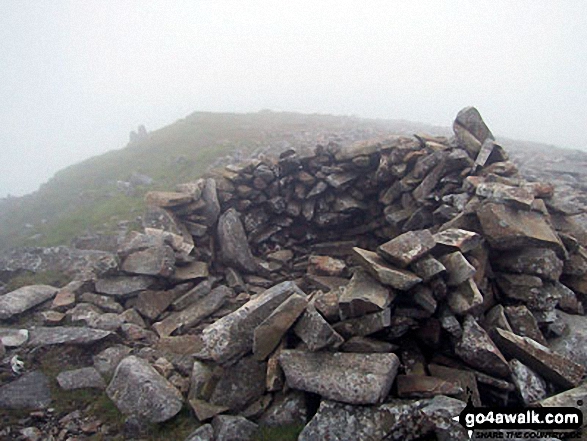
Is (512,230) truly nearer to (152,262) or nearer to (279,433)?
(279,433)

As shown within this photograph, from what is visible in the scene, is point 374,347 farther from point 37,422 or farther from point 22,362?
point 22,362

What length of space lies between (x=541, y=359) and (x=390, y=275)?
2911 mm

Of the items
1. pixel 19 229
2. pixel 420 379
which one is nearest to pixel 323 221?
pixel 420 379

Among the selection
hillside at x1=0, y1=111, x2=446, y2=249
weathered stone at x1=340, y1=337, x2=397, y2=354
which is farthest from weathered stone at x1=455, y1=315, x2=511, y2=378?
hillside at x1=0, y1=111, x2=446, y2=249

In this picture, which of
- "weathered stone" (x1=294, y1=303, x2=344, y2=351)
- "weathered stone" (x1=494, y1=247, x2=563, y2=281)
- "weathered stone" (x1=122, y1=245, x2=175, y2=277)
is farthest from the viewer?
"weathered stone" (x1=122, y1=245, x2=175, y2=277)

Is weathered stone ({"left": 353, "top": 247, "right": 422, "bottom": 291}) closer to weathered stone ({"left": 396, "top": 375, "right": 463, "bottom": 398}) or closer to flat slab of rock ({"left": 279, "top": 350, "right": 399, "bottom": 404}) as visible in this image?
flat slab of rock ({"left": 279, "top": 350, "right": 399, "bottom": 404})

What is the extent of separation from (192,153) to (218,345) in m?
29.4

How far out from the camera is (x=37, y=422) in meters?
7.11

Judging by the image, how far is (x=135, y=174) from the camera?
95.7 feet

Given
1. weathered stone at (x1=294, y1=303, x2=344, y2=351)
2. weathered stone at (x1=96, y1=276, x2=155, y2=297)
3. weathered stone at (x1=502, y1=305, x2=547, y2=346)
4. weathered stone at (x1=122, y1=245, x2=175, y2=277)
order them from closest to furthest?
1. weathered stone at (x1=294, y1=303, x2=344, y2=351)
2. weathered stone at (x1=502, y1=305, x2=547, y2=346)
3. weathered stone at (x1=96, y1=276, x2=155, y2=297)
4. weathered stone at (x1=122, y1=245, x2=175, y2=277)

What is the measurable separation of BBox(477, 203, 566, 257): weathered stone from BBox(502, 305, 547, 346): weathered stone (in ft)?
5.32

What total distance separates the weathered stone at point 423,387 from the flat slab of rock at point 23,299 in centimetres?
1003

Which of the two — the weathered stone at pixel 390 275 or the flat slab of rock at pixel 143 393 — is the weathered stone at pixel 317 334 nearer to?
the weathered stone at pixel 390 275

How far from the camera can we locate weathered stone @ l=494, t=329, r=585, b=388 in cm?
652
